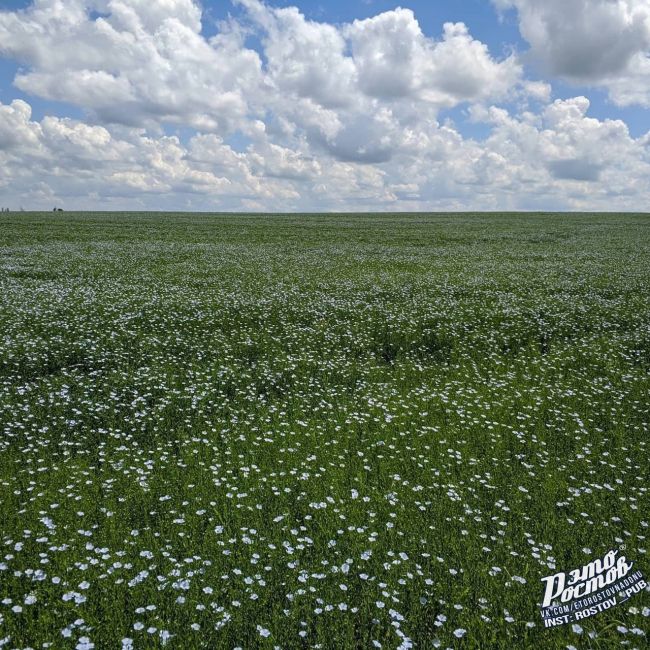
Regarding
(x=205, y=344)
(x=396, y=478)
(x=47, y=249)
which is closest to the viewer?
(x=396, y=478)

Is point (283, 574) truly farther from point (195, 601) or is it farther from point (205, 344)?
point (205, 344)

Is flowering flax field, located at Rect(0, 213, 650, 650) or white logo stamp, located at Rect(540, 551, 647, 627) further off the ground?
flowering flax field, located at Rect(0, 213, 650, 650)

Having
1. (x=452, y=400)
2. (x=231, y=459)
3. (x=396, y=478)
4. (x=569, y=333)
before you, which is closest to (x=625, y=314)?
(x=569, y=333)

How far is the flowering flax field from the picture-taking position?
5.51m

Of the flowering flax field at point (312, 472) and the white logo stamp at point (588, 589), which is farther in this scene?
the white logo stamp at point (588, 589)

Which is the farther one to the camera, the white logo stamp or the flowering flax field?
the white logo stamp

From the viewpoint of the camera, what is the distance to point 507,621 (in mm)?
5523

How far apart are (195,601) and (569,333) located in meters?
15.8

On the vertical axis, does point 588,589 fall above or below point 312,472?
below

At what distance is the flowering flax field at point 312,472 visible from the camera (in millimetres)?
5512

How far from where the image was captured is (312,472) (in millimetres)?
8477

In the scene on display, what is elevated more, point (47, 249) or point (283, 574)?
point (47, 249)

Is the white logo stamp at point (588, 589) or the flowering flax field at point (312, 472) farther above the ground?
the flowering flax field at point (312, 472)

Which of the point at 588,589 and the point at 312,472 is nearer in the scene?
the point at 588,589
